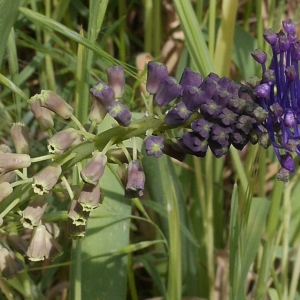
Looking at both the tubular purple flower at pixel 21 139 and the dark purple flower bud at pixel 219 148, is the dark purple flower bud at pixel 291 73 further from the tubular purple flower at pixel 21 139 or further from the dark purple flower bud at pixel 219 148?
the tubular purple flower at pixel 21 139

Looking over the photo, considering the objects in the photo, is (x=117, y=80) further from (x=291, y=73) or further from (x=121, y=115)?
(x=291, y=73)

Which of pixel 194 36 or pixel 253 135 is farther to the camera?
pixel 194 36

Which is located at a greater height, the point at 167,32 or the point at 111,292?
the point at 167,32

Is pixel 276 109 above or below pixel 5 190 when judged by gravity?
above

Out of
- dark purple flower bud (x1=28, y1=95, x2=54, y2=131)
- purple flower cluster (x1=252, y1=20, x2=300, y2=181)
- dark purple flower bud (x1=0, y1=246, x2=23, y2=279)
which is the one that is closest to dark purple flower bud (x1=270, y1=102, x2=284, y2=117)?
purple flower cluster (x1=252, y1=20, x2=300, y2=181)

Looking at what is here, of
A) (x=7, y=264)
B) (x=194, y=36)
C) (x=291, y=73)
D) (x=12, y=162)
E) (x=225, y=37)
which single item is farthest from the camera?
(x=225, y=37)

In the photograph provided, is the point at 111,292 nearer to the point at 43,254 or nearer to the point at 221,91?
the point at 43,254

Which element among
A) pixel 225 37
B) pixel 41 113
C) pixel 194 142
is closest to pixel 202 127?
pixel 194 142

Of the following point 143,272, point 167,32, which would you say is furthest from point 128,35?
point 143,272
